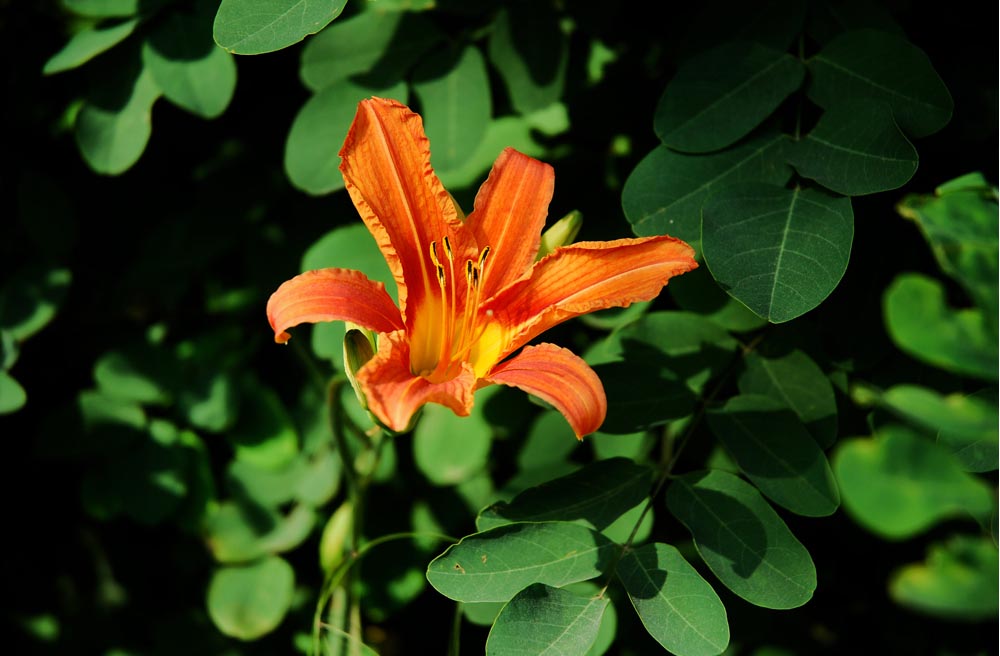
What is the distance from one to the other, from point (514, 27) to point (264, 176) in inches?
33.4

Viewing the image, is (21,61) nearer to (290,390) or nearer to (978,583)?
(290,390)

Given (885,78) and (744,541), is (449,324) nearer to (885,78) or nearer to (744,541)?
(744,541)

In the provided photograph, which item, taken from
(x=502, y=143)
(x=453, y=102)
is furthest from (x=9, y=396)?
(x=502, y=143)

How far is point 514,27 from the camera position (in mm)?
2086

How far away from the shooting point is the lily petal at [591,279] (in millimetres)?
1550

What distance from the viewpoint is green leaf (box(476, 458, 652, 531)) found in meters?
1.60

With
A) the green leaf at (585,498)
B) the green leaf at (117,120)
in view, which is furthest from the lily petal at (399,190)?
the green leaf at (117,120)

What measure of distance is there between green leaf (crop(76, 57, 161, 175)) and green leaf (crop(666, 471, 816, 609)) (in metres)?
1.41

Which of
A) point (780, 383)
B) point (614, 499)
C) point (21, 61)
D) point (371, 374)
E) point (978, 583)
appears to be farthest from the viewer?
point (21, 61)

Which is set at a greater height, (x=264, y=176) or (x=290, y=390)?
(x=264, y=176)

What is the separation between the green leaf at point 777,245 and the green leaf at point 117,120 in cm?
130

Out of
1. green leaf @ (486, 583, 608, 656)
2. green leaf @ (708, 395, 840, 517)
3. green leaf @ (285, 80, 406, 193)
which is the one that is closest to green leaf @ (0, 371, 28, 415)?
green leaf @ (285, 80, 406, 193)

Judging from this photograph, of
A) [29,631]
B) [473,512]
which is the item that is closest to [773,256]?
[473,512]

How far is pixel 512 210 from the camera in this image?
1.69 metres
